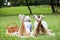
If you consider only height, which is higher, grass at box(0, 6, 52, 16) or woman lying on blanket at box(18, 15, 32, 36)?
grass at box(0, 6, 52, 16)

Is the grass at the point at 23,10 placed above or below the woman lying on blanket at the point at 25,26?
above

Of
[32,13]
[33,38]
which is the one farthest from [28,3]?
[33,38]

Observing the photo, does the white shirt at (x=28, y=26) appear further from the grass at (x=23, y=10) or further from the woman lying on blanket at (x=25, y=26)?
the grass at (x=23, y=10)

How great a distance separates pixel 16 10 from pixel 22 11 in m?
0.05

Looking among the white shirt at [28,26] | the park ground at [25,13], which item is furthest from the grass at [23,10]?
the white shirt at [28,26]

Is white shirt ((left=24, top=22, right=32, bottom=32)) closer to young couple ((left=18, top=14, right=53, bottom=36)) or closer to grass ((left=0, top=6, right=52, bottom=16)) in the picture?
young couple ((left=18, top=14, right=53, bottom=36))

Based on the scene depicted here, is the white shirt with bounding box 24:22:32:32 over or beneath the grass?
beneath

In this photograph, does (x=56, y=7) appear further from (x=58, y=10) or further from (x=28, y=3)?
(x=28, y=3)

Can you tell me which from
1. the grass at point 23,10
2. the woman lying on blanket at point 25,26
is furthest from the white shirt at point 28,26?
the grass at point 23,10

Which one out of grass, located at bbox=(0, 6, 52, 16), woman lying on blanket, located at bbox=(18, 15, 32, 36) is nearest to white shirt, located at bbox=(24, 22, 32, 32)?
woman lying on blanket, located at bbox=(18, 15, 32, 36)

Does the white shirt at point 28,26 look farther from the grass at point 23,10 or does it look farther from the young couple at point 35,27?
the grass at point 23,10

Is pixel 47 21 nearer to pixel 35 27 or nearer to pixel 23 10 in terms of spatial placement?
pixel 35 27

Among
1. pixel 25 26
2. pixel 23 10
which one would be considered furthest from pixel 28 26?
pixel 23 10

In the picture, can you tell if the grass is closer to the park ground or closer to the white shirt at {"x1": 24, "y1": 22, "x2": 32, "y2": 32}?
the park ground
